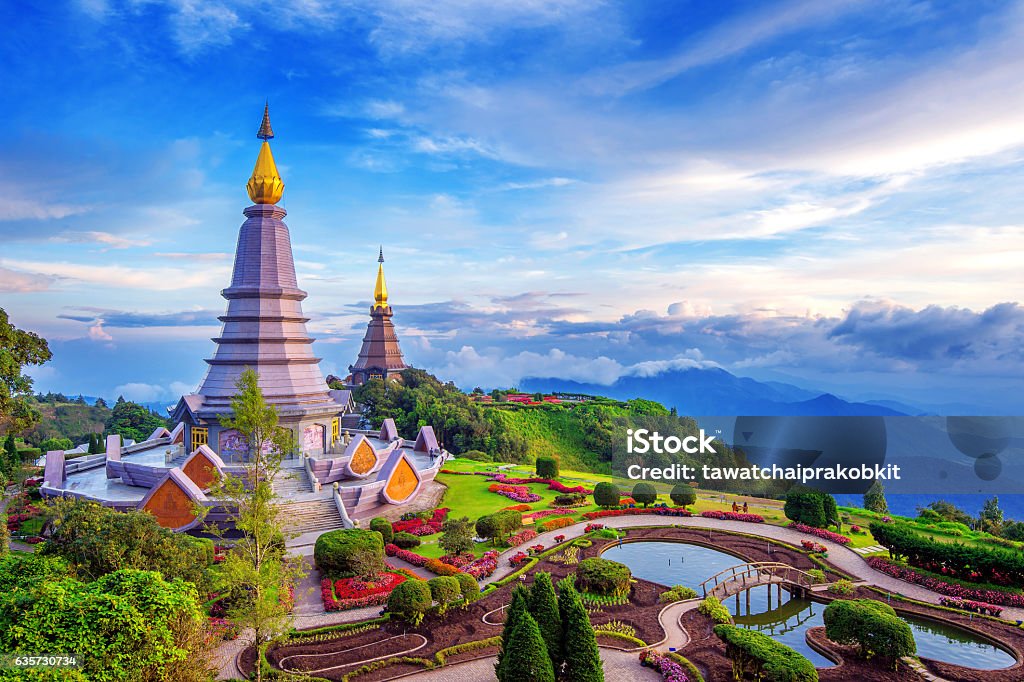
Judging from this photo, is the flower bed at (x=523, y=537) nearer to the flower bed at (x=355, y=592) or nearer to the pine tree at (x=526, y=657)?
the flower bed at (x=355, y=592)

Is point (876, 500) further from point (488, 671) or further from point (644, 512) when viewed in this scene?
point (488, 671)

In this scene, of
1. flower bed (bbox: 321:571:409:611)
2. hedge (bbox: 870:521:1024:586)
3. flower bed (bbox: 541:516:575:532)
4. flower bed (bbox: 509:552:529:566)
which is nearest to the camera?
flower bed (bbox: 321:571:409:611)

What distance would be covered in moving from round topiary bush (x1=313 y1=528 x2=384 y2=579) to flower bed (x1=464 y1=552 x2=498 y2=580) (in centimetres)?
356

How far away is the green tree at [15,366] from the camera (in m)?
21.9

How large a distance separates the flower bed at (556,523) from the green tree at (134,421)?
147 feet

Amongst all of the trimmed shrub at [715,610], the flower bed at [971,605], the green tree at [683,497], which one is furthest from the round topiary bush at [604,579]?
the green tree at [683,497]

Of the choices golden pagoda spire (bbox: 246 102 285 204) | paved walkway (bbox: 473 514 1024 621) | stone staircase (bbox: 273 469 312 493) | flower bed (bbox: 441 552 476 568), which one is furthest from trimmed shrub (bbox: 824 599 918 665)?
golden pagoda spire (bbox: 246 102 285 204)

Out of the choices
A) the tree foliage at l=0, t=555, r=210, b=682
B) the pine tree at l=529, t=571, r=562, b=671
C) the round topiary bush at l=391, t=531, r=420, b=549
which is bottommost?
the round topiary bush at l=391, t=531, r=420, b=549

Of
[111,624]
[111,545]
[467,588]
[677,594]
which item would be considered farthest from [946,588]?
[111,545]

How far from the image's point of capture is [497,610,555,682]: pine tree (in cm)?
1355

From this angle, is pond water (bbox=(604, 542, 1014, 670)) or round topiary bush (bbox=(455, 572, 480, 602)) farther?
round topiary bush (bbox=(455, 572, 480, 602))

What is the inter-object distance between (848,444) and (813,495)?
320 centimetres

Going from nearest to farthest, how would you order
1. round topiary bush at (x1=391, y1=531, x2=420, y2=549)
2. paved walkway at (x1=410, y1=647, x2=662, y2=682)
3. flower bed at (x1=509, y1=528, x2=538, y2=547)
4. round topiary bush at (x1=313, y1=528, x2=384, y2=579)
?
paved walkway at (x1=410, y1=647, x2=662, y2=682) → round topiary bush at (x1=313, y1=528, x2=384, y2=579) → round topiary bush at (x1=391, y1=531, x2=420, y2=549) → flower bed at (x1=509, y1=528, x2=538, y2=547)

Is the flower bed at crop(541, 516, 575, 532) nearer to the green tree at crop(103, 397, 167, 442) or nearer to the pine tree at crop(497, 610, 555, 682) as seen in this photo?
the pine tree at crop(497, 610, 555, 682)
